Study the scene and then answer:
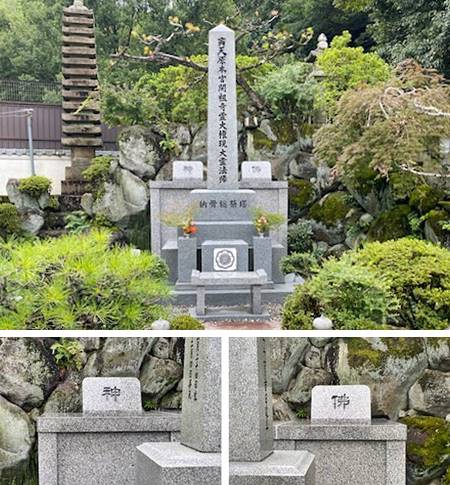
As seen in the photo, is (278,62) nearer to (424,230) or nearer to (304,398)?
(424,230)

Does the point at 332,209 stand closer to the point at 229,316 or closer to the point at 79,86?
the point at 229,316

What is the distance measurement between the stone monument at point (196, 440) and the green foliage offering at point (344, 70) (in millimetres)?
7160

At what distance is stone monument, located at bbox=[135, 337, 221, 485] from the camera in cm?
306

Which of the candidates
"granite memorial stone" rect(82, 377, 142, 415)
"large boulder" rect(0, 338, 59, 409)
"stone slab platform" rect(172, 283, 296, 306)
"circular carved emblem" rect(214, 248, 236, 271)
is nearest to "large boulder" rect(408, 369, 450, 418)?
"granite memorial stone" rect(82, 377, 142, 415)

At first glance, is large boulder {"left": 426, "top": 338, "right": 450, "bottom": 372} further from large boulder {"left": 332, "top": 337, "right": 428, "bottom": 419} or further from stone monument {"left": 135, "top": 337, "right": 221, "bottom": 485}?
stone monument {"left": 135, "top": 337, "right": 221, "bottom": 485}

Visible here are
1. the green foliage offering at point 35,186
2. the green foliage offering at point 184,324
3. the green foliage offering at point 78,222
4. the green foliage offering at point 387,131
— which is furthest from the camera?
the green foliage offering at point 35,186

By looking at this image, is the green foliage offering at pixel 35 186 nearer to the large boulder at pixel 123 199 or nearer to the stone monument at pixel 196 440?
the large boulder at pixel 123 199

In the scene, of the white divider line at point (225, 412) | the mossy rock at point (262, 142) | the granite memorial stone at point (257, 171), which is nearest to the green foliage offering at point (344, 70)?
the mossy rock at point (262, 142)

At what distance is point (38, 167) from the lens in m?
11.6

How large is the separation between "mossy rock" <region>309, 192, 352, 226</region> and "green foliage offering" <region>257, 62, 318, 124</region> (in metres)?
1.56

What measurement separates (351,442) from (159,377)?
→ 4.27ft

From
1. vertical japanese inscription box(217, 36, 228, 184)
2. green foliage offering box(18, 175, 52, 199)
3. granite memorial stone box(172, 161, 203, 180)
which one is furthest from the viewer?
green foliage offering box(18, 175, 52, 199)

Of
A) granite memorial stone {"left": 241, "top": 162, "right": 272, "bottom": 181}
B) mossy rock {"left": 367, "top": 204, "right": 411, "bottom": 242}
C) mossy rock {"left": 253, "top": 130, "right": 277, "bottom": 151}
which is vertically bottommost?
mossy rock {"left": 367, "top": 204, "right": 411, "bottom": 242}

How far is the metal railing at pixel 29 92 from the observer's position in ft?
42.2
